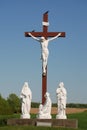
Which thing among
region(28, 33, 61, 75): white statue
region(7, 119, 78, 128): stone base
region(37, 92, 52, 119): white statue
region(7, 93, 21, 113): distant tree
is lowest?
region(7, 119, 78, 128): stone base

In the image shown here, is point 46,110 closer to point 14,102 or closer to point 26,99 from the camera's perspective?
point 26,99

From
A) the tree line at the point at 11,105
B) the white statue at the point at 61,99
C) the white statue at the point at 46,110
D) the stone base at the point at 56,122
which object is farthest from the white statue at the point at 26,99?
the tree line at the point at 11,105

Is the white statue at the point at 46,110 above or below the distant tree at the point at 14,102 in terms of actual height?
below

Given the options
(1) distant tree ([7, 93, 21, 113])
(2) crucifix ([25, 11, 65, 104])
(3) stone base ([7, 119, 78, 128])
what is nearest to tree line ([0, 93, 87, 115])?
(1) distant tree ([7, 93, 21, 113])

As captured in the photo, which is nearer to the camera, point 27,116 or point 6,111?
point 27,116

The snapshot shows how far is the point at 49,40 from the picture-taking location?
2273 centimetres

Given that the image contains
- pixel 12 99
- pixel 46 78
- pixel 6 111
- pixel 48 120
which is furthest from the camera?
pixel 12 99

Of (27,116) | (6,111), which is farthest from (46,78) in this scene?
(6,111)

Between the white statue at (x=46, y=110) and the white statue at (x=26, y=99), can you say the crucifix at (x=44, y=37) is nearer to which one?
the white statue at (x=26, y=99)

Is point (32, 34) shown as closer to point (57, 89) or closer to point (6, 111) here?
point (57, 89)

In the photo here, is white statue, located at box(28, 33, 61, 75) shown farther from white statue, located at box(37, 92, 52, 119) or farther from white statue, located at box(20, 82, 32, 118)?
white statue, located at box(37, 92, 52, 119)

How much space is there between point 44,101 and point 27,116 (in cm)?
108

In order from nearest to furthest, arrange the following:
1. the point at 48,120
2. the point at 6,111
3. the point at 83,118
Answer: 1. the point at 48,120
2. the point at 83,118
3. the point at 6,111

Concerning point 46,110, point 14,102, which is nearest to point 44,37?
point 46,110
